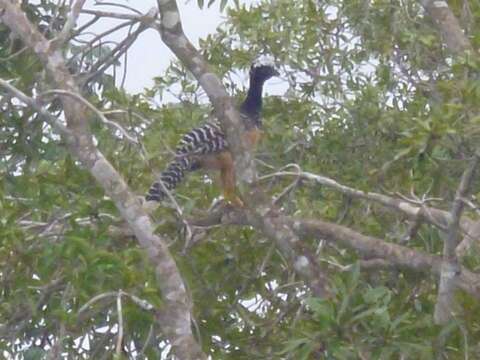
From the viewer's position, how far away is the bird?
6453mm

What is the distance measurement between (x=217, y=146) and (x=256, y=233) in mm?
1148

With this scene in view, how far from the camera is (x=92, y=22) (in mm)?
5578

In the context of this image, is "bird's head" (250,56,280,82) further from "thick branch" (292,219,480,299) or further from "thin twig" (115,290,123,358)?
"thin twig" (115,290,123,358)

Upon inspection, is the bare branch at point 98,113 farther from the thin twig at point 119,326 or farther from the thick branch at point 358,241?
the thick branch at point 358,241

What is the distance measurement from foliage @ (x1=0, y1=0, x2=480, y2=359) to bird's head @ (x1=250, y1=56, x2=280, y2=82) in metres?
0.27

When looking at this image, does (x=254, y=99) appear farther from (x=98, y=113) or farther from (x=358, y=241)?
(x=98, y=113)

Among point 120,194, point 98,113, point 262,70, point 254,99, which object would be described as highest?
point 262,70

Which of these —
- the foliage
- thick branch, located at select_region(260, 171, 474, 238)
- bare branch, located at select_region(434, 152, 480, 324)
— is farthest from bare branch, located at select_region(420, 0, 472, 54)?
bare branch, located at select_region(434, 152, 480, 324)

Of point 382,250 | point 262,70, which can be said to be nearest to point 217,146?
point 262,70

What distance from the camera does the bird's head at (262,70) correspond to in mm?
7652

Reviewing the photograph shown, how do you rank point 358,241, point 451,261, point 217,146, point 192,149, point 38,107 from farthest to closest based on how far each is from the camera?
point 217,146
point 192,149
point 358,241
point 38,107
point 451,261

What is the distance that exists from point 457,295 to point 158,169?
6.44ft

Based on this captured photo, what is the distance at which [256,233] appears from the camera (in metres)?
5.97

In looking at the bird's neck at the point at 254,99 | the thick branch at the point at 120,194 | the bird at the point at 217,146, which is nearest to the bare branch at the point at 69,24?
the thick branch at the point at 120,194
